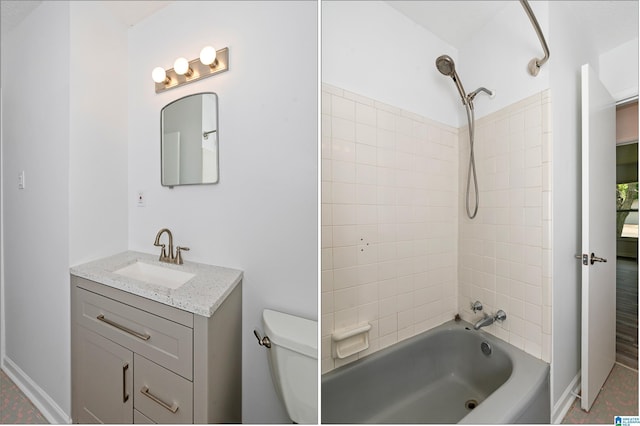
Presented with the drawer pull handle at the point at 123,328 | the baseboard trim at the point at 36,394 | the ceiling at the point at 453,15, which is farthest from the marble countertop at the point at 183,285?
the ceiling at the point at 453,15

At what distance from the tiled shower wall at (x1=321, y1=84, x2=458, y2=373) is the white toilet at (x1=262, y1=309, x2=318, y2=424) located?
6cm

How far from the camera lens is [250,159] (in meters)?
0.94

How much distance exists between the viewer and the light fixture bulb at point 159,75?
1.06 meters

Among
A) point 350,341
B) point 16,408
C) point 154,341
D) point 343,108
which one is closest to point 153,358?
point 154,341

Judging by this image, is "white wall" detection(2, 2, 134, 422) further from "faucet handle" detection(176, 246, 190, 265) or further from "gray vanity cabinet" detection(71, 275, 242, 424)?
"faucet handle" detection(176, 246, 190, 265)

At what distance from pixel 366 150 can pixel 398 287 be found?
438 millimetres

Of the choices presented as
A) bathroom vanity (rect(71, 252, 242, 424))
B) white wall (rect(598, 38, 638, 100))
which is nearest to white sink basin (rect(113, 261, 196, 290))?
bathroom vanity (rect(71, 252, 242, 424))

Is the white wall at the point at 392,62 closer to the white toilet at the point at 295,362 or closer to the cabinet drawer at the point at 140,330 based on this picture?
the white toilet at the point at 295,362

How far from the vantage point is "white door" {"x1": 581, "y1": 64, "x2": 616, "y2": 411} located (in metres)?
0.81

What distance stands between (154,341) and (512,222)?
1.17m

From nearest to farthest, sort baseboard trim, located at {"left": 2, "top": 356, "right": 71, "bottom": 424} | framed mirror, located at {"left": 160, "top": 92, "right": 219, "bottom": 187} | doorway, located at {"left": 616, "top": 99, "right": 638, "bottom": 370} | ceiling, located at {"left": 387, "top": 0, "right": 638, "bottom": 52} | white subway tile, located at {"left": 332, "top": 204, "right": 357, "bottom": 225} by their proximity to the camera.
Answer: doorway, located at {"left": 616, "top": 99, "right": 638, "bottom": 370}
white subway tile, located at {"left": 332, "top": 204, "right": 357, "bottom": 225}
ceiling, located at {"left": 387, "top": 0, "right": 638, "bottom": 52}
framed mirror, located at {"left": 160, "top": 92, "right": 219, "bottom": 187}
baseboard trim, located at {"left": 2, "top": 356, "right": 71, "bottom": 424}

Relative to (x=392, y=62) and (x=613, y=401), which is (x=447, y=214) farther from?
(x=613, y=401)

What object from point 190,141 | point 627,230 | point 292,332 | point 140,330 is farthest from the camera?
point 190,141

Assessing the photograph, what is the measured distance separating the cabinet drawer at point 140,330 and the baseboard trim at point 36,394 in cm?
51
